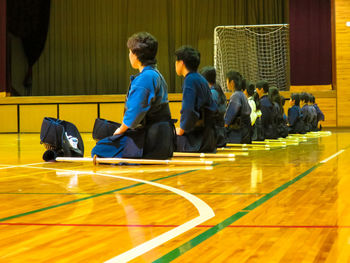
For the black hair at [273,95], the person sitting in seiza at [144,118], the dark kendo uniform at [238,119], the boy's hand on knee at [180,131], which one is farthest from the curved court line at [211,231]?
the black hair at [273,95]

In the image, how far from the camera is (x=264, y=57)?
16219mm

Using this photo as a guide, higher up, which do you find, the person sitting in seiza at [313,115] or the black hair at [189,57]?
the black hair at [189,57]

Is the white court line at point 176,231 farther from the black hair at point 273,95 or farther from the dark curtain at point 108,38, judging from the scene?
the dark curtain at point 108,38

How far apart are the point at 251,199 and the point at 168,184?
0.76m

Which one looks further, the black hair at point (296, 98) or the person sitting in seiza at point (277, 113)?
the black hair at point (296, 98)

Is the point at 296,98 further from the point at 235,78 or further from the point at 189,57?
the point at 189,57

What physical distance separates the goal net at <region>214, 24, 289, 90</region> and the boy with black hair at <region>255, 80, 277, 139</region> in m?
5.85

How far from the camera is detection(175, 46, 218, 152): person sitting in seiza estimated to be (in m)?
5.41

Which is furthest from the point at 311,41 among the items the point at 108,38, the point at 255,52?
the point at 108,38

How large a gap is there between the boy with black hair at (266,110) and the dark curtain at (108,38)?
7386 millimetres

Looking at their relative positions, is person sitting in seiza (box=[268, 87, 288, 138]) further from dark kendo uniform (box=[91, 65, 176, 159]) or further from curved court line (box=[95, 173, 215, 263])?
curved court line (box=[95, 173, 215, 263])

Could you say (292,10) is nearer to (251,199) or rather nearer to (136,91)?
(136,91)

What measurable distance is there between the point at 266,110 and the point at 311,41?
18.3ft

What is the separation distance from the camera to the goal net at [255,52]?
15750 millimetres
